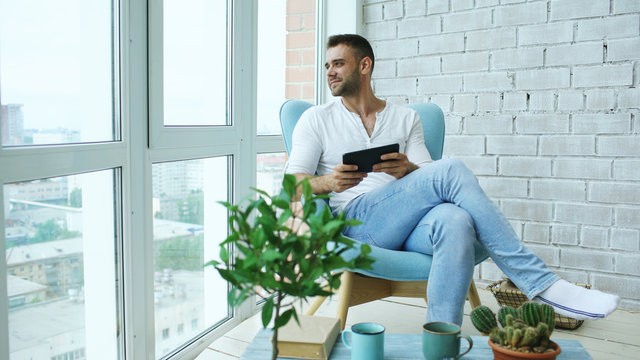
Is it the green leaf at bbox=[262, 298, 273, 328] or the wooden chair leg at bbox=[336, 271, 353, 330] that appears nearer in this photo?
the green leaf at bbox=[262, 298, 273, 328]

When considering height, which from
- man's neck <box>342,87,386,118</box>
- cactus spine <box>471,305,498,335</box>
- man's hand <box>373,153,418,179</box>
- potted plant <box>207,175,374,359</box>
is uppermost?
man's neck <box>342,87,386,118</box>

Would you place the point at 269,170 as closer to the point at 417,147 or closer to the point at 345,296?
the point at 417,147

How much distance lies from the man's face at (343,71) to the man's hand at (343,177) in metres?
0.51

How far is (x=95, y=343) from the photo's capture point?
56.6 inches

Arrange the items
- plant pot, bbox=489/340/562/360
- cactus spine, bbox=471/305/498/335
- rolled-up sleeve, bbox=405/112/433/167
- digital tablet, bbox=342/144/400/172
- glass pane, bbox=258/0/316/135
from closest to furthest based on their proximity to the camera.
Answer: plant pot, bbox=489/340/562/360 < cactus spine, bbox=471/305/498/335 < digital tablet, bbox=342/144/400/172 < rolled-up sleeve, bbox=405/112/433/167 < glass pane, bbox=258/0/316/135

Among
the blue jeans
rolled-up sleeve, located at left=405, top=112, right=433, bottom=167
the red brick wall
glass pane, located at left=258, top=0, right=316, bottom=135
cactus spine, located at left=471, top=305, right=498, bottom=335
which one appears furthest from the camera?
the red brick wall

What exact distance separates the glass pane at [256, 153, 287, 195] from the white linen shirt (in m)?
0.38

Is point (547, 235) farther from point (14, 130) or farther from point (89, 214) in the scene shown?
point (14, 130)

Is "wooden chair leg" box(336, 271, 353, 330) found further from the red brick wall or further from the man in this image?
the red brick wall

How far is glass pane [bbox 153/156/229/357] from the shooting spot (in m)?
1.70

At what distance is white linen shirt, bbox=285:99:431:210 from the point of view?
6.40ft

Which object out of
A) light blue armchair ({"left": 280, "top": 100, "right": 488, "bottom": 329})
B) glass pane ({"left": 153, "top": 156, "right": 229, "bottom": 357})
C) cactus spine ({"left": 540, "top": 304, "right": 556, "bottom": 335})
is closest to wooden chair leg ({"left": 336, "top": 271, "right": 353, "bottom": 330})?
light blue armchair ({"left": 280, "top": 100, "right": 488, "bottom": 329})

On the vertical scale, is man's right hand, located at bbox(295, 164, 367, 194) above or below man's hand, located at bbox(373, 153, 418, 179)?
below

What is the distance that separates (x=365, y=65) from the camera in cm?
219
